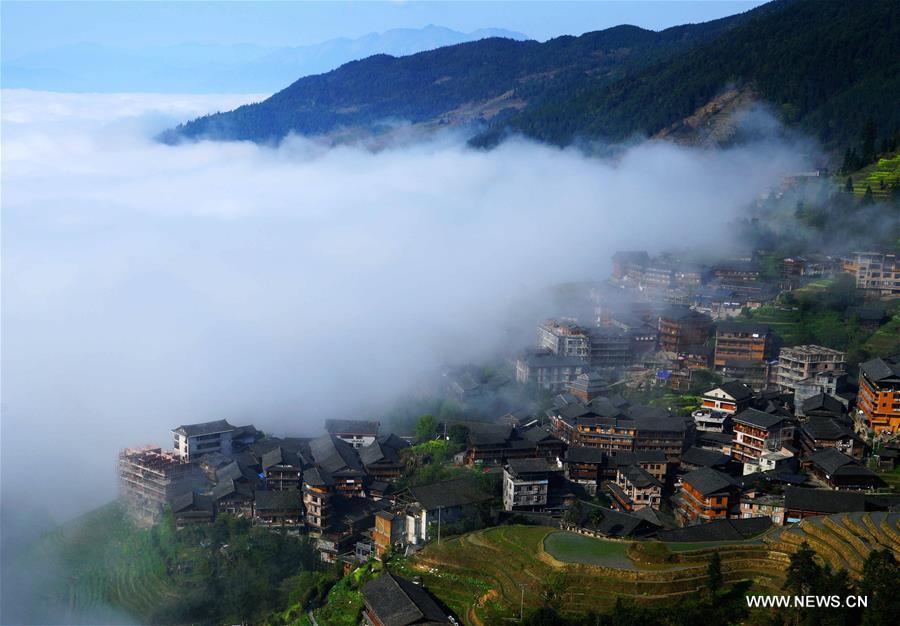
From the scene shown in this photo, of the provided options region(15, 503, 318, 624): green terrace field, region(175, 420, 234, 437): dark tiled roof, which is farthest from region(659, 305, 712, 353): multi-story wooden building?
region(15, 503, 318, 624): green terrace field

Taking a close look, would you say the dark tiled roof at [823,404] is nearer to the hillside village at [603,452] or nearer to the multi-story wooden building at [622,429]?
the hillside village at [603,452]

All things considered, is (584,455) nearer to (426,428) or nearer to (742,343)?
(426,428)

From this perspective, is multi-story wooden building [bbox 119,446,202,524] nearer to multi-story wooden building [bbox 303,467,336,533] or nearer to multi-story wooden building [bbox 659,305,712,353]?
multi-story wooden building [bbox 303,467,336,533]

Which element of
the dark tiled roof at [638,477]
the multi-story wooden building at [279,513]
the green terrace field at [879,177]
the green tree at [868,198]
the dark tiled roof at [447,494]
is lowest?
the multi-story wooden building at [279,513]

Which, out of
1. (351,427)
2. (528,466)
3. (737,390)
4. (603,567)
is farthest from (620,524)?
(351,427)

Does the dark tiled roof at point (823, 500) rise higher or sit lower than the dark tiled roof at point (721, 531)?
higher

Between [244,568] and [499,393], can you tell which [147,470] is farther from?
[499,393]

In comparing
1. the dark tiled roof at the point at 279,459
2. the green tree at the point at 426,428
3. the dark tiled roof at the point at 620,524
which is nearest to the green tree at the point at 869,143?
the green tree at the point at 426,428
